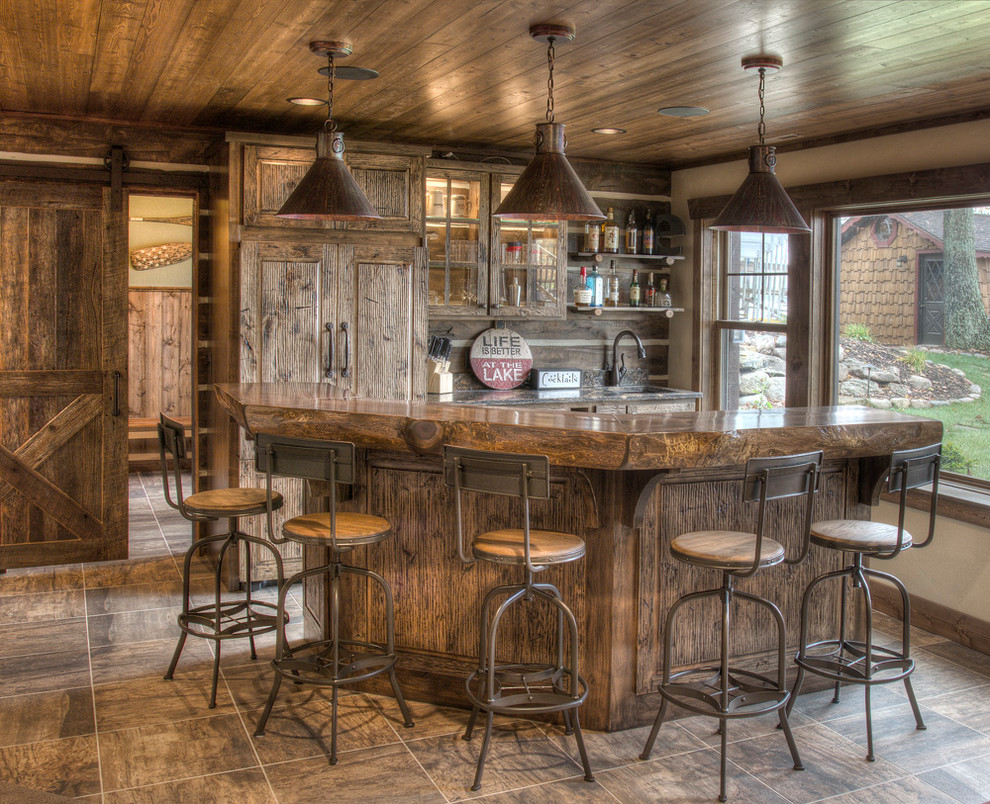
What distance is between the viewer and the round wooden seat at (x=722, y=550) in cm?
310

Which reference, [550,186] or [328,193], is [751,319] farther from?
[328,193]

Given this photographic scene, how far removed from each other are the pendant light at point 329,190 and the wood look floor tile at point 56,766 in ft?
6.99

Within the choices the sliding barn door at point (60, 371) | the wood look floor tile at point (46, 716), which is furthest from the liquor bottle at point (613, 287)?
the wood look floor tile at point (46, 716)

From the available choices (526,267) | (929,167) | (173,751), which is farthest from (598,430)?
(526,267)

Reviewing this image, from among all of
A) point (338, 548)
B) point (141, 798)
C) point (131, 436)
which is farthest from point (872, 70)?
point (131, 436)

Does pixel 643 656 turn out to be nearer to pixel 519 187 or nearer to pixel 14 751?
pixel 519 187

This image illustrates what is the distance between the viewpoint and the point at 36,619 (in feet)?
15.6

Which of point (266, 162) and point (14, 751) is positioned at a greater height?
point (266, 162)

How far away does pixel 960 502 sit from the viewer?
4711 mm

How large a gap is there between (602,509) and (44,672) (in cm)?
254

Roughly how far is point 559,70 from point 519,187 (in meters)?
0.86

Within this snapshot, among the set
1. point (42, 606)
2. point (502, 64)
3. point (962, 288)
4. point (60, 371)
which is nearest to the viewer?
point (502, 64)

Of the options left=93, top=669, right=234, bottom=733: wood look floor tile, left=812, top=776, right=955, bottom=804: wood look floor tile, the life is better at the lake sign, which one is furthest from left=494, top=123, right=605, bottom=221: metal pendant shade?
the life is better at the lake sign

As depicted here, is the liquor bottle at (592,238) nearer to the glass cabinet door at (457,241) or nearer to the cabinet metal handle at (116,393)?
the glass cabinet door at (457,241)
